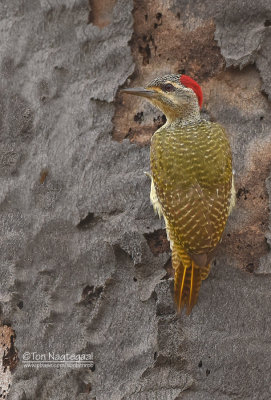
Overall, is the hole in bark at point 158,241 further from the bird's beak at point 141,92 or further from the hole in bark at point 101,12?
the hole in bark at point 101,12

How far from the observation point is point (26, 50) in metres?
3.36

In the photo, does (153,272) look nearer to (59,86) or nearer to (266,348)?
(266,348)

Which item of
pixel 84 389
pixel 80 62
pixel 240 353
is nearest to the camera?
pixel 240 353

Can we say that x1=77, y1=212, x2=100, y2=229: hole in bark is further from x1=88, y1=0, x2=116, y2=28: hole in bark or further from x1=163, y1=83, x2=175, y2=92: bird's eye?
x1=88, y1=0, x2=116, y2=28: hole in bark

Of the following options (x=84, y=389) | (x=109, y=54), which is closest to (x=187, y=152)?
(x=109, y=54)

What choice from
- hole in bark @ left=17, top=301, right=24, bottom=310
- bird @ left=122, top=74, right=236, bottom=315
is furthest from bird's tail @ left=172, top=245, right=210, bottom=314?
hole in bark @ left=17, top=301, right=24, bottom=310

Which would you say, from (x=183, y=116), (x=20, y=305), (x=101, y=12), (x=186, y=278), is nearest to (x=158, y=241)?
(x=186, y=278)

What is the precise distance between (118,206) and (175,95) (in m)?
0.87

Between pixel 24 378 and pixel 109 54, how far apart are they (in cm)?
165

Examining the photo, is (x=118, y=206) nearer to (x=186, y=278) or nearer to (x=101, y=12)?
(x=186, y=278)

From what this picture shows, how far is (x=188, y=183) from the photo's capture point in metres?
3.11

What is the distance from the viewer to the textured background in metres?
2.62

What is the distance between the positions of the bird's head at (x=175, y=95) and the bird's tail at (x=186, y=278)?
0.81 metres
